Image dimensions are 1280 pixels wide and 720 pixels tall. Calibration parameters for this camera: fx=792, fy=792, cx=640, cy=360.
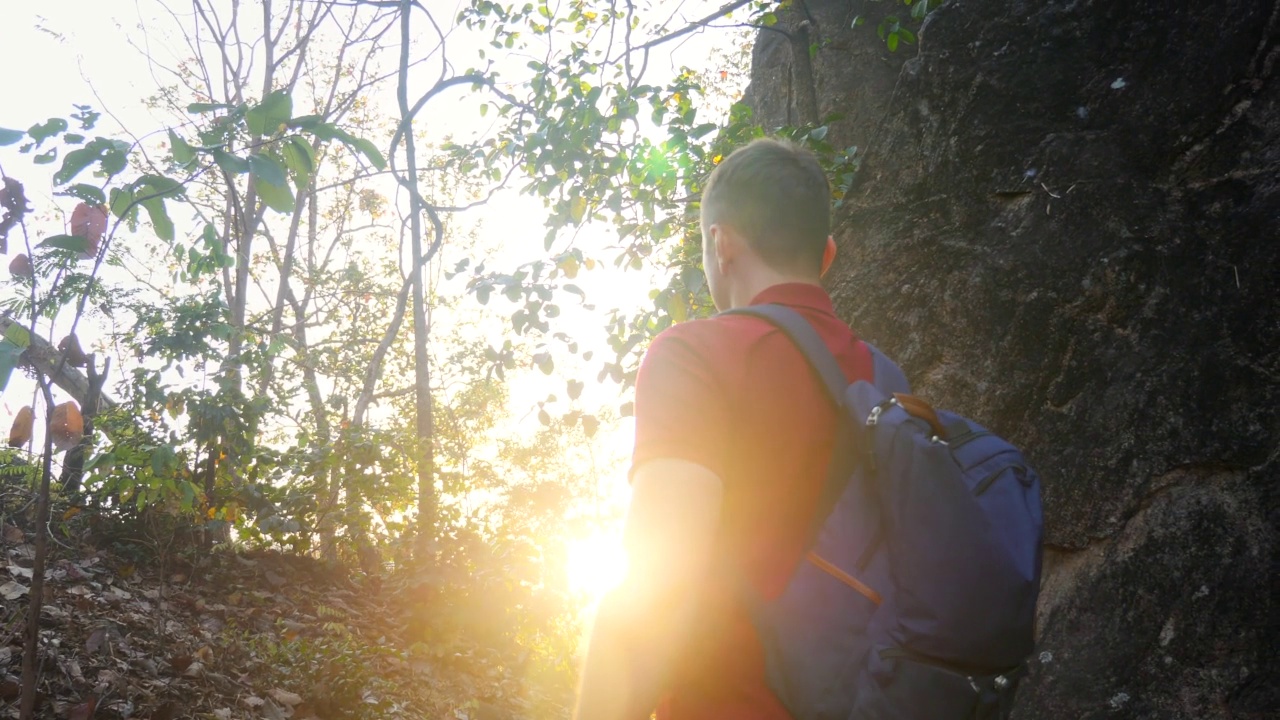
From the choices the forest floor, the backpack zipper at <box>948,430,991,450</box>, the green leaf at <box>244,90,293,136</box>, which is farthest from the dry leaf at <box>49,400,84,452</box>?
the backpack zipper at <box>948,430,991,450</box>

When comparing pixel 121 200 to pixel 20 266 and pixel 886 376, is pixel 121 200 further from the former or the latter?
pixel 886 376

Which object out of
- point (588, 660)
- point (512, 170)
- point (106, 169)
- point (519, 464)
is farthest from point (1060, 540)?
point (519, 464)

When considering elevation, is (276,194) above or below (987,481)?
above

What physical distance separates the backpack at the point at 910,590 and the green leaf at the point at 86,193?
6.10 feet

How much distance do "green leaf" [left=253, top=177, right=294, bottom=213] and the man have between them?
0.92 metres

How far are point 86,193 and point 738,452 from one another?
176cm

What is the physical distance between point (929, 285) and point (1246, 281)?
2.93 feet

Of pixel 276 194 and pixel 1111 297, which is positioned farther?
pixel 1111 297

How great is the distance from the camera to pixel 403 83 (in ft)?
13.9

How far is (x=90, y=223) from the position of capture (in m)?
2.07

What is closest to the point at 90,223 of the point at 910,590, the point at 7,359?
the point at 7,359

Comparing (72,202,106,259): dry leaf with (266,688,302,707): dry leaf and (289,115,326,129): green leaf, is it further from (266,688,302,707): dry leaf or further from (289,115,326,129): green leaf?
(266,688,302,707): dry leaf

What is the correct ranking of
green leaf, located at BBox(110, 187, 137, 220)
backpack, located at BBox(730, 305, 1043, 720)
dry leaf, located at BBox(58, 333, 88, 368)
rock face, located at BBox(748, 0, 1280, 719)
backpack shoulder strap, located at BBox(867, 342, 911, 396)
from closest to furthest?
1. backpack, located at BBox(730, 305, 1043, 720)
2. backpack shoulder strap, located at BBox(867, 342, 911, 396)
3. green leaf, located at BBox(110, 187, 137, 220)
4. rock face, located at BBox(748, 0, 1280, 719)
5. dry leaf, located at BBox(58, 333, 88, 368)

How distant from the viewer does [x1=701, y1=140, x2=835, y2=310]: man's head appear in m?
1.46
